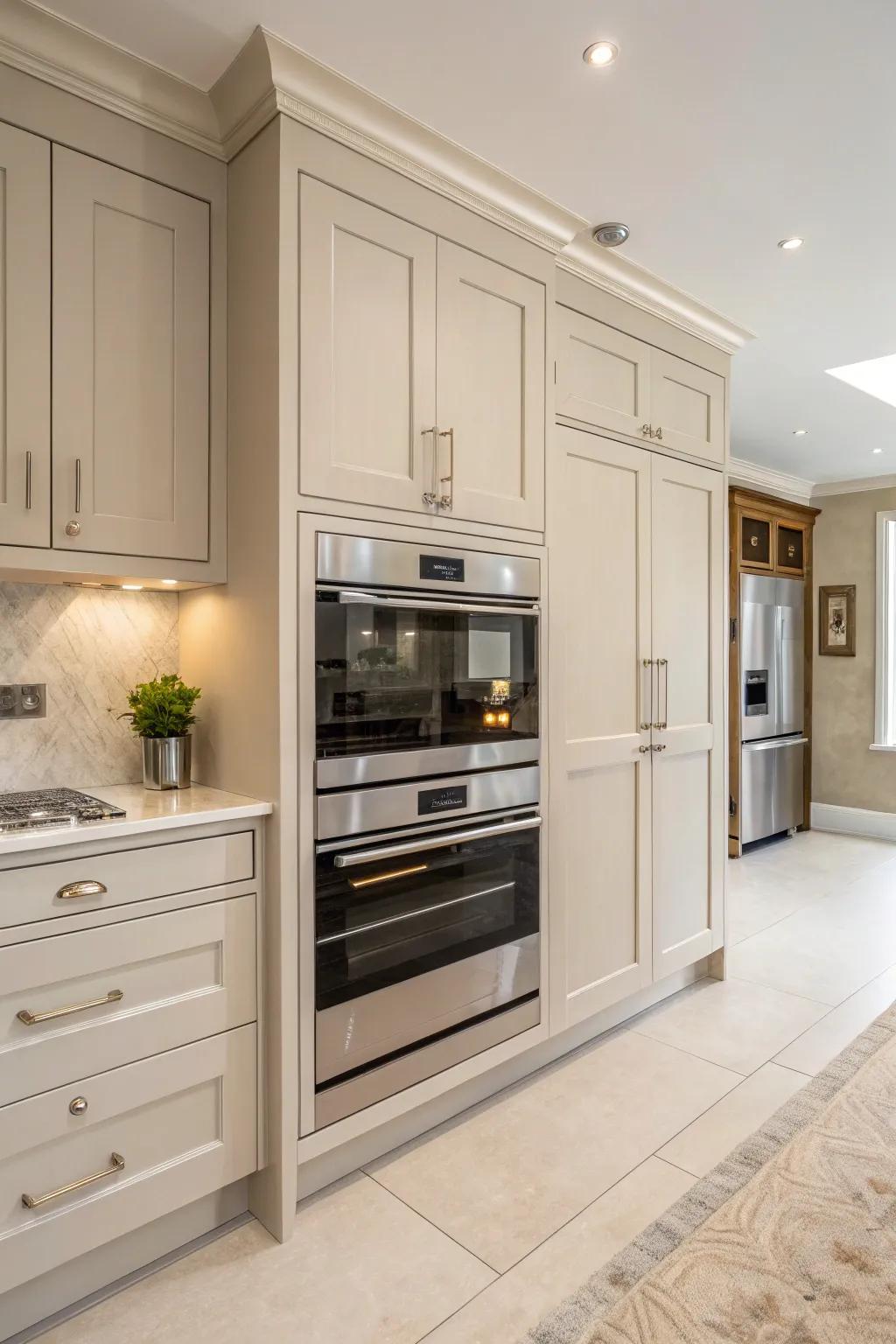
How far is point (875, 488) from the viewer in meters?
5.99

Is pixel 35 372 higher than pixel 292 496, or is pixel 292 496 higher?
pixel 35 372

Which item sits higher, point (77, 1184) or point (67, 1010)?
point (67, 1010)

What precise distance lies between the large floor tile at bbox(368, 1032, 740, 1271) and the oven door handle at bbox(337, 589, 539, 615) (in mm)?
1435

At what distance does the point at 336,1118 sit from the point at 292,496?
1.45 m

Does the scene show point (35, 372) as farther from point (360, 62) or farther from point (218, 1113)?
point (218, 1113)

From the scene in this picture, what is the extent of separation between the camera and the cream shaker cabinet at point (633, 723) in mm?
2559

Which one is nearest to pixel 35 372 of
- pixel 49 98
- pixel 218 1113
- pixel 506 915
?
pixel 49 98

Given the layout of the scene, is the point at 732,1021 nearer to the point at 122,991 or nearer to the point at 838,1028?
the point at 838,1028

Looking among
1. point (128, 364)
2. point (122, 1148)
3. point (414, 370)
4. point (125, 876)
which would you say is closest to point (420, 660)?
point (414, 370)

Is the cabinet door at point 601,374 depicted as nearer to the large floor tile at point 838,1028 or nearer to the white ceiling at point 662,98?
the white ceiling at point 662,98

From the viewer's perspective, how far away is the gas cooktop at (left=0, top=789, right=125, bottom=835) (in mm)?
1562

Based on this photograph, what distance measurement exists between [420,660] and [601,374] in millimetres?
1274

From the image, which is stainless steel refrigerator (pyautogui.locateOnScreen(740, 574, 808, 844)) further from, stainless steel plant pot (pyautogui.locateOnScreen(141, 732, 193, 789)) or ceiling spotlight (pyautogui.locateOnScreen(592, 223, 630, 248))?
stainless steel plant pot (pyautogui.locateOnScreen(141, 732, 193, 789))

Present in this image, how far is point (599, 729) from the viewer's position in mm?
2674
